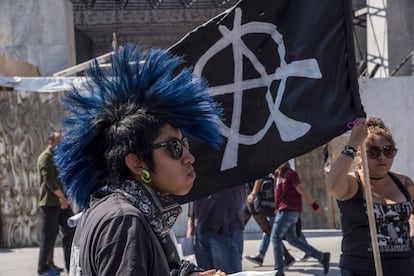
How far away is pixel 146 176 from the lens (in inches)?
81.9

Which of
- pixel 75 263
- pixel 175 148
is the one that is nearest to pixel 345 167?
pixel 175 148

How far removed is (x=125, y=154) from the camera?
2.06 m

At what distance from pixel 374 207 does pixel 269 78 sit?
1007 mm

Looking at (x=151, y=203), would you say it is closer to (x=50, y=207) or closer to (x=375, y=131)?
(x=375, y=131)

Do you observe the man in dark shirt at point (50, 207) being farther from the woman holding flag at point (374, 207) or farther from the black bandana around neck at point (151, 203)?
the black bandana around neck at point (151, 203)

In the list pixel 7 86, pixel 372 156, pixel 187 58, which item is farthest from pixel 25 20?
pixel 372 156

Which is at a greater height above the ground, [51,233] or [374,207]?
[374,207]

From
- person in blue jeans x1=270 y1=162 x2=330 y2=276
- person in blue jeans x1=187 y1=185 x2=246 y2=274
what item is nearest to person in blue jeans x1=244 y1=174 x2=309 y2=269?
person in blue jeans x1=270 y1=162 x2=330 y2=276

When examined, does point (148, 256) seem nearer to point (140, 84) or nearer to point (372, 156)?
point (140, 84)

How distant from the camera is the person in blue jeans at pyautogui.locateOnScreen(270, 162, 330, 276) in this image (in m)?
7.58

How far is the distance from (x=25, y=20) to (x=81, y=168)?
10840 millimetres

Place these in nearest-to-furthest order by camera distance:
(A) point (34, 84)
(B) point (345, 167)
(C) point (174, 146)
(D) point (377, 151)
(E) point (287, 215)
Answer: (C) point (174, 146), (B) point (345, 167), (D) point (377, 151), (E) point (287, 215), (A) point (34, 84)

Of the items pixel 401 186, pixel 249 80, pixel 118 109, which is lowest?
pixel 401 186

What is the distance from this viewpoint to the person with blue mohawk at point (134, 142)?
198cm
